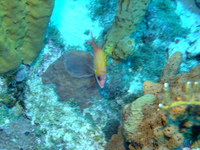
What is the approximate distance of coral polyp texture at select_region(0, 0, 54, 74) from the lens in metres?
2.96

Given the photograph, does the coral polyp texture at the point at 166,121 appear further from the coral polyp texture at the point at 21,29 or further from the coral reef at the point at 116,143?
the coral polyp texture at the point at 21,29

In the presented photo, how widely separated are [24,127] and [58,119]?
679mm

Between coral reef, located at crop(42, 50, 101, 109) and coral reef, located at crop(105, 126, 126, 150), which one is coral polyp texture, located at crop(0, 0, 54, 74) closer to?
coral reef, located at crop(42, 50, 101, 109)

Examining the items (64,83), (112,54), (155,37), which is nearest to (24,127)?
(64,83)

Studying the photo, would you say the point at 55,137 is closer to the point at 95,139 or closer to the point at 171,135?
the point at 95,139

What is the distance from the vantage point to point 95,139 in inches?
140

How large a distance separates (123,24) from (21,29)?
7.94 ft

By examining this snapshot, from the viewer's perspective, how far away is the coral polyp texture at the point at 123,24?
4223 mm

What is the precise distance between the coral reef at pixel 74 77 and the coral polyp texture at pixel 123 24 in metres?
0.74

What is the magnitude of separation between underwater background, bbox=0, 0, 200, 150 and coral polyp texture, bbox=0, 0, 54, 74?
0.06ft

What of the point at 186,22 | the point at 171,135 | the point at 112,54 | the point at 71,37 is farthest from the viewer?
the point at 186,22

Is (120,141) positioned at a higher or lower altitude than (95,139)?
higher

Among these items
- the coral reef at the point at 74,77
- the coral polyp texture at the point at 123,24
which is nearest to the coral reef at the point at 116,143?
the coral reef at the point at 74,77

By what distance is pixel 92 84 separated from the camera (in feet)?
12.8
